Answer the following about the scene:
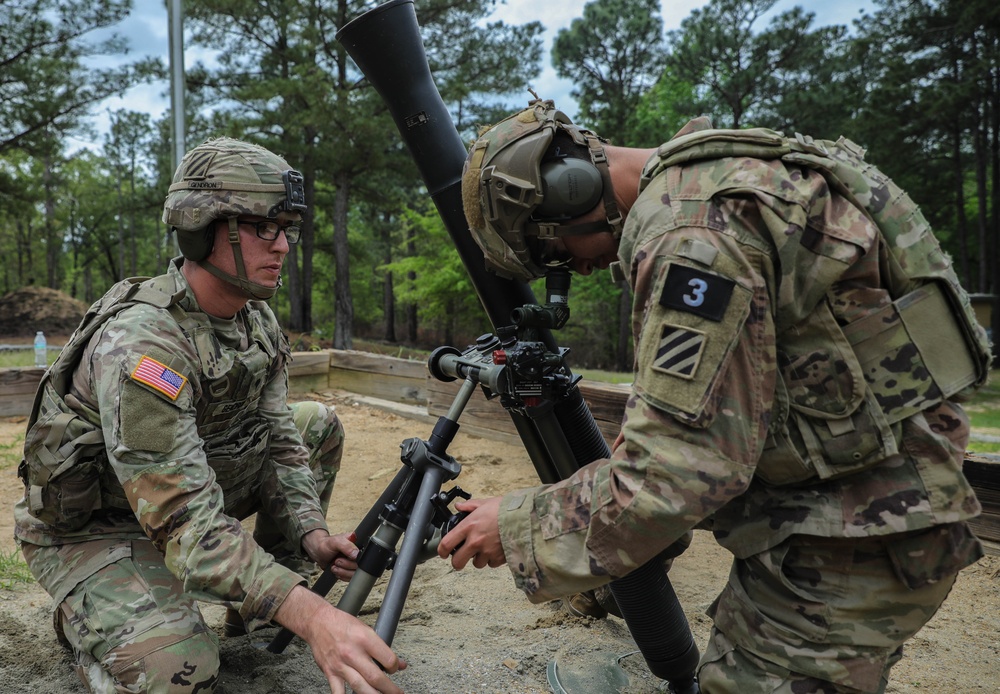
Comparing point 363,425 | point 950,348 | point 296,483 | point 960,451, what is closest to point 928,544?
point 960,451

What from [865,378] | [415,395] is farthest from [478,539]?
[415,395]

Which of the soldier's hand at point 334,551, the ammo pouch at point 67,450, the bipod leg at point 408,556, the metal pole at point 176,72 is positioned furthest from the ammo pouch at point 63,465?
the metal pole at point 176,72

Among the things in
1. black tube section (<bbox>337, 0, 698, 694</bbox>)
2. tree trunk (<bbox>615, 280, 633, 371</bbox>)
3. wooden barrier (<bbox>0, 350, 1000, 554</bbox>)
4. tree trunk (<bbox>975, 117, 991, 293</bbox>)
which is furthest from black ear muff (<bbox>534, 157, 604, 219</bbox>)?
tree trunk (<bbox>975, 117, 991, 293</bbox>)

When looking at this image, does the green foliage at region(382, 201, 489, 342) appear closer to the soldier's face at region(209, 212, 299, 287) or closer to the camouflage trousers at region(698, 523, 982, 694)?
the soldier's face at region(209, 212, 299, 287)

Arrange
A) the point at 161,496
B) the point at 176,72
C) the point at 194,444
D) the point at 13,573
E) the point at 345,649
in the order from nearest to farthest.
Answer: the point at 345,649 → the point at 161,496 → the point at 194,444 → the point at 13,573 → the point at 176,72

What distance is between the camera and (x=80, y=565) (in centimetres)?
260

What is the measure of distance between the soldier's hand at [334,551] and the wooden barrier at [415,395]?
242cm

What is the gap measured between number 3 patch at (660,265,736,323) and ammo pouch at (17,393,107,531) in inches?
80.1

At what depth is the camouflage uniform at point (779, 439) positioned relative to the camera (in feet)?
5.14

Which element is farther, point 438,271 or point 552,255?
point 438,271

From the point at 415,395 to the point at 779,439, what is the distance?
559 cm

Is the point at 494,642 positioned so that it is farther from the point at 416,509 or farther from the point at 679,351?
the point at 679,351

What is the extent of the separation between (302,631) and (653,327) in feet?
4.49

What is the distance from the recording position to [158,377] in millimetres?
2428
